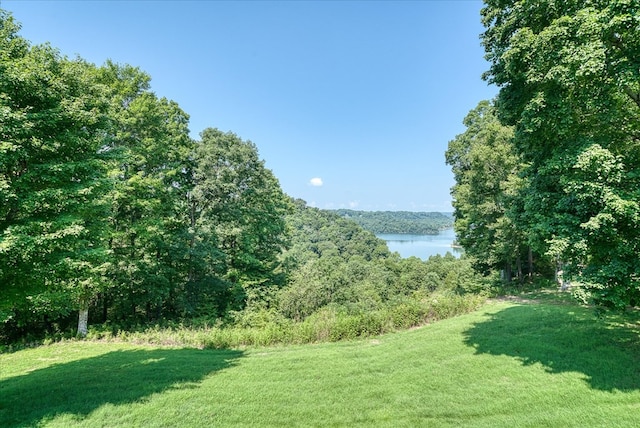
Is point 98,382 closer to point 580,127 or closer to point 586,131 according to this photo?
point 580,127

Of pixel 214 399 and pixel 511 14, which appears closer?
pixel 214 399

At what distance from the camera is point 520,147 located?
7164mm

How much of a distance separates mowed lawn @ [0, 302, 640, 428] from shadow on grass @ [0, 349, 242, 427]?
0.12 ft

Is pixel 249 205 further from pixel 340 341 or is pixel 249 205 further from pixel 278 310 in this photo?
pixel 340 341

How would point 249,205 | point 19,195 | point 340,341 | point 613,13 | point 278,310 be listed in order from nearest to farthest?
point 613,13
point 19,195
point 340,341
point 278,310
point 249,205

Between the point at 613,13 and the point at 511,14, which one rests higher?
the point at 511,14

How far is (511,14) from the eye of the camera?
6910 mm

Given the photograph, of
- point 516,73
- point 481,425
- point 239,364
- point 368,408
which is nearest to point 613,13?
point 516,73

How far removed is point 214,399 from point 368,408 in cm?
275

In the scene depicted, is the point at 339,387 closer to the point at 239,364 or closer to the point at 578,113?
the point at 239,364

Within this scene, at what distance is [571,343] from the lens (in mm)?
6949

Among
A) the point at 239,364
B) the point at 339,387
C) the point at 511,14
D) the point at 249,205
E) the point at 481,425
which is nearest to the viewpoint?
the point at 481,425

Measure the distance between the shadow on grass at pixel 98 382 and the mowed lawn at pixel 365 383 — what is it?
0.12 ft

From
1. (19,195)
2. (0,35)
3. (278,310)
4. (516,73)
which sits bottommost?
(278,310)
